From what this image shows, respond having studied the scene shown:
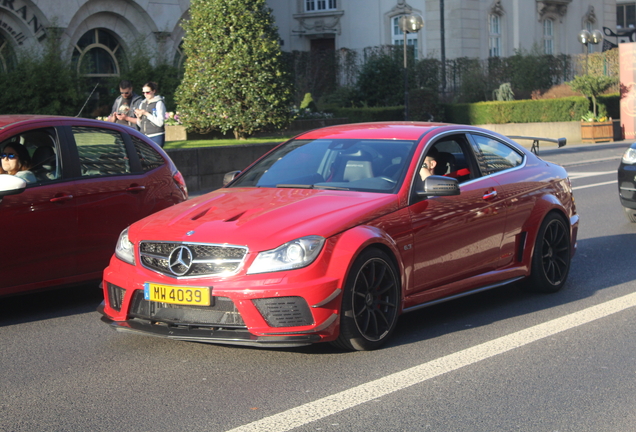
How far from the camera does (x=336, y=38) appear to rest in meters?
46.3

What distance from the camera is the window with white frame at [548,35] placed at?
50425 mm

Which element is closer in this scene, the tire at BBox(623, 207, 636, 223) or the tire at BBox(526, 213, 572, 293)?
the tire at BBox(526, 213, 572, 293)

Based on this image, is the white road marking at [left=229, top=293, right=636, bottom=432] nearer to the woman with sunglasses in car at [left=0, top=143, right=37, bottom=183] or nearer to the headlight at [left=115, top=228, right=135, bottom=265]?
the headlight at [left=115, top=228, right=135, bottom=265]

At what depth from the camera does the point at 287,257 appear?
17.2ft

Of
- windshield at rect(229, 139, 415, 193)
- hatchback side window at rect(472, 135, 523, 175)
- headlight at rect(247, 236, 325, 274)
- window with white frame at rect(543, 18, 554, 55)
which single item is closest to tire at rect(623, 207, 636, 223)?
hatchback side window at rect(472, 135, 523, 175)

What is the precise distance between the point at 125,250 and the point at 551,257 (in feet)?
12.0

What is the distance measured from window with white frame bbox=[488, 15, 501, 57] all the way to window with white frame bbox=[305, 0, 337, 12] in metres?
8.34

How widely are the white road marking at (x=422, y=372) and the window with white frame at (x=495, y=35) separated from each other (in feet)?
131

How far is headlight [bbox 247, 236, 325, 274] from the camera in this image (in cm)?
521

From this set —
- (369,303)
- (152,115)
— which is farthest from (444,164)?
(152,115)

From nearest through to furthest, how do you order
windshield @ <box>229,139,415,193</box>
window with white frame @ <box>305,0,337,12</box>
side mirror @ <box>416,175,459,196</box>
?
side mirror @ <box>416,175,459,196</box> → windshield @ <box>229,139,415,193</box> → window with white frame @ <box>305,0,337,12</box>

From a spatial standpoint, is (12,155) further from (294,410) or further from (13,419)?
(294,410)

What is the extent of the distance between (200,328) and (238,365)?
35 centimetres

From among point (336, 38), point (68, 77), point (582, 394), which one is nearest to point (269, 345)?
point (582, 394)
